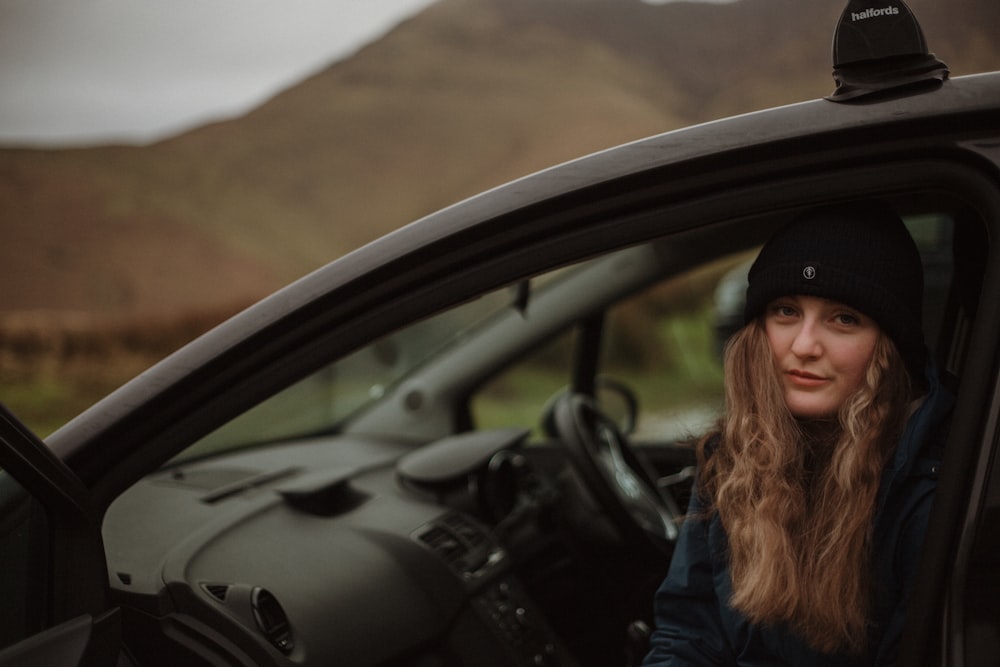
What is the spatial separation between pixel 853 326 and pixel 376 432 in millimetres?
1489

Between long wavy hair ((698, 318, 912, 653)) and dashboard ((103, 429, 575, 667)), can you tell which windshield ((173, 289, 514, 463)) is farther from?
long wavy hair ((698, 318, 912, 653))

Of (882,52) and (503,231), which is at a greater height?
(882,52)

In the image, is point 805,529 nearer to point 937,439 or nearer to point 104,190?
point 937,439

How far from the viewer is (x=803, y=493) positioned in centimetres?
125

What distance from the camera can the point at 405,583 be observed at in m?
1.75

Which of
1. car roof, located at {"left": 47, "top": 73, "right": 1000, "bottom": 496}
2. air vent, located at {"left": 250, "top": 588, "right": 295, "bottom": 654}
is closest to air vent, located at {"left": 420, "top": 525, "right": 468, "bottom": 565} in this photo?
air vent, located at {"left": 250, "top": 588, "right": 295, "bottom": 654}

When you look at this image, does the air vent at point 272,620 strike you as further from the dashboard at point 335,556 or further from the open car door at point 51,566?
the open car door at point 51,566

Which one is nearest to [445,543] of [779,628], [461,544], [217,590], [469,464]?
[461,544]

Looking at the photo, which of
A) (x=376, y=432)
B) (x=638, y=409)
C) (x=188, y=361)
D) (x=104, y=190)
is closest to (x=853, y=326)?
(x=188, y=361)

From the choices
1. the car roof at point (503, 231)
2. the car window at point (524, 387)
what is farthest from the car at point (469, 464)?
the car window at point (524, 387)

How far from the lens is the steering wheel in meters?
2.12

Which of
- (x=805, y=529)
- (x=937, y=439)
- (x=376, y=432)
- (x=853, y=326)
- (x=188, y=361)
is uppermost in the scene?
(x=188, y=361)

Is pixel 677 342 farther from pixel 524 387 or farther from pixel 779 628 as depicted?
pixel 779 628

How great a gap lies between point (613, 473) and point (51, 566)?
1390 mm
